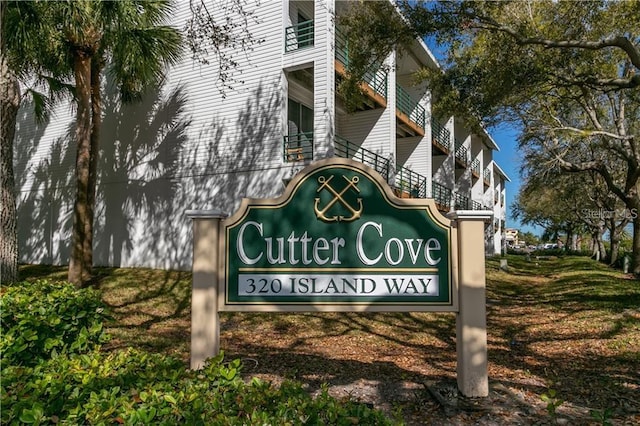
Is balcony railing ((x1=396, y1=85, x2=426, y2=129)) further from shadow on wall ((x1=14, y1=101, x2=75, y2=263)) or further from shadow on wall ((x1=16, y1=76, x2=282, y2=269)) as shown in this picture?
shadow on wall ((x1=14, y1=101, x2=75, y2=263))

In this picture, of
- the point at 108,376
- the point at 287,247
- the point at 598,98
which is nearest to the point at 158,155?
the point at 287,247

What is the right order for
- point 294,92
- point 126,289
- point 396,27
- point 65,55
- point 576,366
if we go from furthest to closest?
point 294,92, point 126,289, point 65,55, point 396,27, point 576,366

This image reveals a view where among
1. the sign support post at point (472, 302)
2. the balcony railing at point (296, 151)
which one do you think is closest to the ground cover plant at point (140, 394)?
the sign support post at point (472, 302)

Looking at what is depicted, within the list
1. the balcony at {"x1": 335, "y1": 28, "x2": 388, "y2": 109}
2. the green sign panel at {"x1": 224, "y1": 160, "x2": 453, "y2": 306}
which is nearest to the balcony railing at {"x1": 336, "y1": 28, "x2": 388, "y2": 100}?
the balcony at {"x1": 335, "y1": 28, "x2": 388, "y2": 109}

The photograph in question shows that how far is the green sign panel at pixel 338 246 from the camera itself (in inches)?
159

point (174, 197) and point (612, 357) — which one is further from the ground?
point (174, 197)

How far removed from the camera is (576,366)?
5.79 m

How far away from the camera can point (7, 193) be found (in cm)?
874

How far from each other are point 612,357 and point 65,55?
1328cm

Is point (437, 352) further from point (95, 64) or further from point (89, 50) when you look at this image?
point (95, 64)

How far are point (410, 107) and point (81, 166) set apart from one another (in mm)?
12939

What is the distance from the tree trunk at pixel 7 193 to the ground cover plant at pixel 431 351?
7.41ft

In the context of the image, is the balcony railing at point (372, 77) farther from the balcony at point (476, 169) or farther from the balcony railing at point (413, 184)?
the balcony at point (476, 169)

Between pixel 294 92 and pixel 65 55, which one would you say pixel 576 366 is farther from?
pixel 65 55
